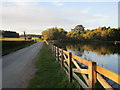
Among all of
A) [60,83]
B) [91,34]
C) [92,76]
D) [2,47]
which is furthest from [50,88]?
[91,34]

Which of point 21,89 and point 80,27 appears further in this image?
point 80,27

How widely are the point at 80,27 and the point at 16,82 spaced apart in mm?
122514

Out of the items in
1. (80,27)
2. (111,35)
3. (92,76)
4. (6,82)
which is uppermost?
(80,27)

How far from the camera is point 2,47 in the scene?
1605cm

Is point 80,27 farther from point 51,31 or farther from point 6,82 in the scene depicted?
point 6,82

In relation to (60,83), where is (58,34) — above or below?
above

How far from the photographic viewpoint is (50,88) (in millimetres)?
4492

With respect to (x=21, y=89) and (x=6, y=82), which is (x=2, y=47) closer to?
(x=6, y=82)

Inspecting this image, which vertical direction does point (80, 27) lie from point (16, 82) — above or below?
above

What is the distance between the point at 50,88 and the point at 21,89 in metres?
1.22

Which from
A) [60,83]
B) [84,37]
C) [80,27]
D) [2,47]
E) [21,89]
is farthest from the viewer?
[80,27]

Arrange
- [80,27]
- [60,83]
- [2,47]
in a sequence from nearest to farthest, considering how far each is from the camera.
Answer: [60,83], [2,47], [80,27]

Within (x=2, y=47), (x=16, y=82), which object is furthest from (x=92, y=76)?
(x=2, y=47)

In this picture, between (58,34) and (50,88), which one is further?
(58,34)
